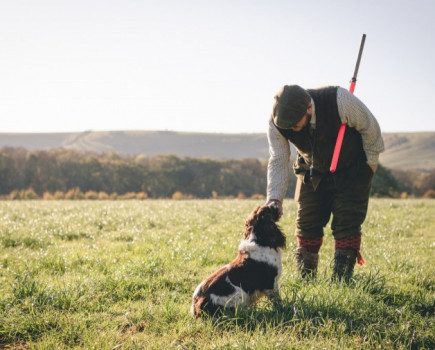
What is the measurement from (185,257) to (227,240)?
1828 mm

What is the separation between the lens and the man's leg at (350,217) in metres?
4.82

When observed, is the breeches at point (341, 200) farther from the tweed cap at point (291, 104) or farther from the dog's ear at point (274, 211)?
the tweed cap at point (291, 104)

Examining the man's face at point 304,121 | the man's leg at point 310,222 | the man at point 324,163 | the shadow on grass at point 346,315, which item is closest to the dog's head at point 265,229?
the man at point 324,163

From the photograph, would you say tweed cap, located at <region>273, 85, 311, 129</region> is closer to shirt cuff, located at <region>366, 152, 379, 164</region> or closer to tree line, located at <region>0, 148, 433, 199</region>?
shirt cuff, located at <region>366, 152, 379, 164</region>

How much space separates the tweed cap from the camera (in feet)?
13.7

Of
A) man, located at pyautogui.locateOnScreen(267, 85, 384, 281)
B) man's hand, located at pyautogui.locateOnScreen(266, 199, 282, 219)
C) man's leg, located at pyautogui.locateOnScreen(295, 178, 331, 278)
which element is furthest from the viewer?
man's leg, located at pyautogui.locateOnScreen(295, 178, 331, 278)

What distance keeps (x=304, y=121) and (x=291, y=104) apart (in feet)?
1.13

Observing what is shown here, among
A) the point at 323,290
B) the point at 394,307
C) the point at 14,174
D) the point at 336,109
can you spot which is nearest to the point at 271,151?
the point at 336,109

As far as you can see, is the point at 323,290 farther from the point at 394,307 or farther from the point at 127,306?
the point at 127,306

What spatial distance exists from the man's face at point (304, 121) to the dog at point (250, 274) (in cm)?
101

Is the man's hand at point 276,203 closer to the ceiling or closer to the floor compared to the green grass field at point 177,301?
closer to the ceiling

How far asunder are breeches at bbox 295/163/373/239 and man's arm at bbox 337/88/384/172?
1.02ft

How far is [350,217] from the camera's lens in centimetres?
484

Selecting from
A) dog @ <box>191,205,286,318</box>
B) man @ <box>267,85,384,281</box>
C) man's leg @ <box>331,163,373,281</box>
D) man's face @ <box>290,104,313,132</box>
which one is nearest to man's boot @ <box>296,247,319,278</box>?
man @ <box>267,85,384,281</box>
